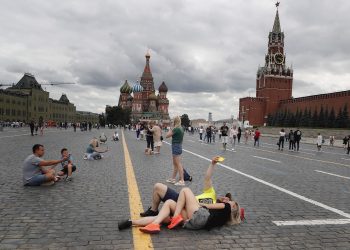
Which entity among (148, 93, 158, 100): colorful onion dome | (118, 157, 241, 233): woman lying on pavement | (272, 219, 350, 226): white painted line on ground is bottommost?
(272, 219, 350, 226): white painted line on ground

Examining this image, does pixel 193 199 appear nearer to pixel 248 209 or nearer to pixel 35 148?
pixel 248 209

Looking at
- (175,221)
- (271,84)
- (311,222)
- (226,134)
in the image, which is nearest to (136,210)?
(175,221)

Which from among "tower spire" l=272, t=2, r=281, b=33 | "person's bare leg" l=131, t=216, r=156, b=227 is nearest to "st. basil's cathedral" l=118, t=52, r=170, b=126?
"tower spire" l=272, t=2, r=281, b=33

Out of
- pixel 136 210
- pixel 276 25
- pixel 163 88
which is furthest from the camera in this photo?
pixel 163 88

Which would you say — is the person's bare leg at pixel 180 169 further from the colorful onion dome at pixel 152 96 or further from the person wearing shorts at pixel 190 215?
Answer: the colorful onion dome at pixel 152 96

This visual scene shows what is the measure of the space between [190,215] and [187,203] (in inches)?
6.9

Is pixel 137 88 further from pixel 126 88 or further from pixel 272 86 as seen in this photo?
pixel 272 86

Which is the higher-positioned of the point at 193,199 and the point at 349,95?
the point at 349,95

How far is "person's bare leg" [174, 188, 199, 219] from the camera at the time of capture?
532 cm

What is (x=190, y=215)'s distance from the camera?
5.30 meters

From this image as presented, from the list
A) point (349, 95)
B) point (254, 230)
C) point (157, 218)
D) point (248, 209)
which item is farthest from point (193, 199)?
point (349, 95)

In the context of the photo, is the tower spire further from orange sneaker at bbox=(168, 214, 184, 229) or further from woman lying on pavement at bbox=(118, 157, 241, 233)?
orange sneaker at bbox=(168, 214, 184, 229)

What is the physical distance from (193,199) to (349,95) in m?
80.3

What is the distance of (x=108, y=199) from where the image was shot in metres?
7.05
